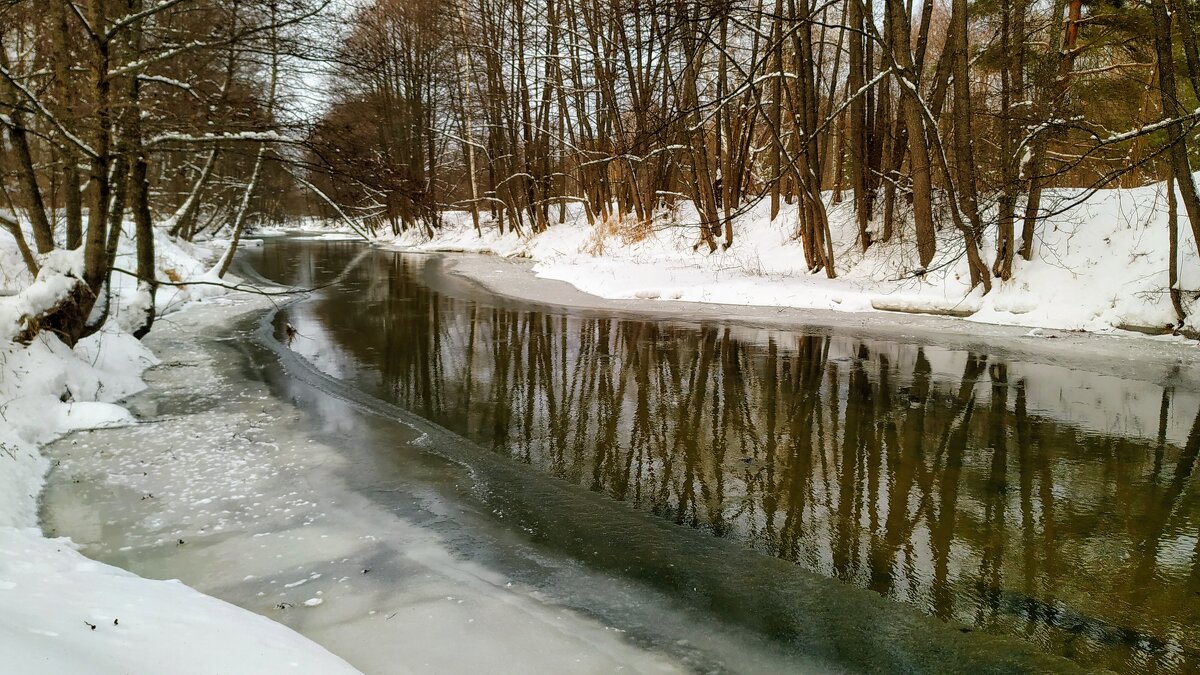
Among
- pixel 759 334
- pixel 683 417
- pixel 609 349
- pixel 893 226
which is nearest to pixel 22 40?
pixel 609 349

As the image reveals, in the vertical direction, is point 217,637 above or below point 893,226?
below

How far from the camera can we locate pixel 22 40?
9.54 metres

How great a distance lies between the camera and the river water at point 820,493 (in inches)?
132

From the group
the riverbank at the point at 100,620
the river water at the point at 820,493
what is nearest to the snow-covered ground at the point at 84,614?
the riverbank at the point at 100,620

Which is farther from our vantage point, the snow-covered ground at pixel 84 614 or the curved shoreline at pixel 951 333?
the curved shoreline at pixel 951 333

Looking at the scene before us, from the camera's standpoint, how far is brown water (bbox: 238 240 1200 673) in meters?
3.62

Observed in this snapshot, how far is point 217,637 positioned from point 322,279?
21264mm

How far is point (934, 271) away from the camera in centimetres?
1405

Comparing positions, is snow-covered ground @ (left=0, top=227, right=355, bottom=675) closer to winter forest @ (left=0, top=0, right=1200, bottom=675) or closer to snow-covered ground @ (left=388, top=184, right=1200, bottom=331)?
winter forest @ (left=0, top=0, right=1200, bottom=675)

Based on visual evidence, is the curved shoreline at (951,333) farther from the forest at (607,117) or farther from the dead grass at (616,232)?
the dead grass at (616,232)

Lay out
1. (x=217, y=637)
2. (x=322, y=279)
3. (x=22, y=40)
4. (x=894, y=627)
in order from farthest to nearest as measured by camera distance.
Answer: (x=322, y=279) → (x=22, y=40) → (x=894, y=627) → (x=217, y=637)

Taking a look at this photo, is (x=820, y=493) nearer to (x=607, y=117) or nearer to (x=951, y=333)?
(x=951, y=333)

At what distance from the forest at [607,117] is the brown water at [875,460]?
2.21 meters

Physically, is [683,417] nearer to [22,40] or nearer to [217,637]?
[217,637]
